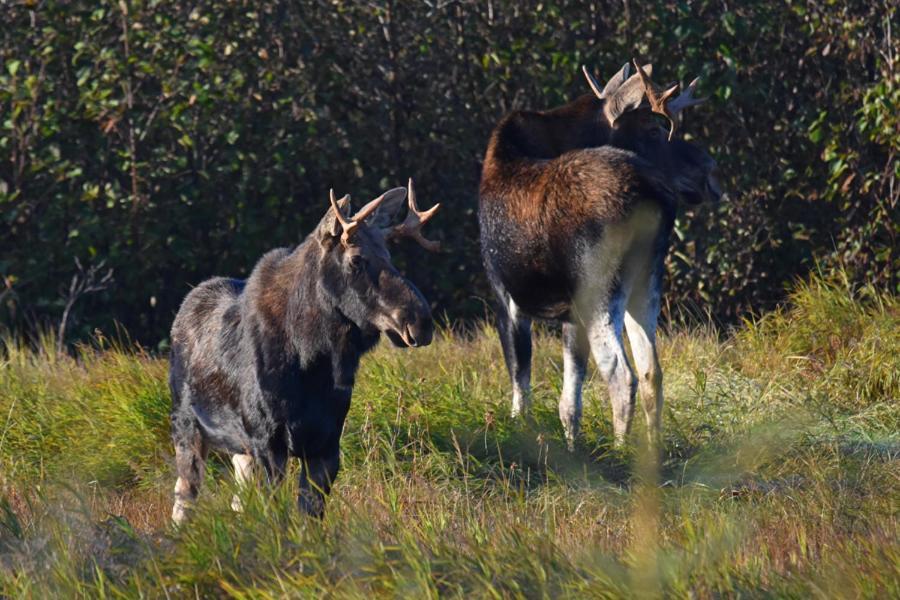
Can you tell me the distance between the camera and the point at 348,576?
185 inches

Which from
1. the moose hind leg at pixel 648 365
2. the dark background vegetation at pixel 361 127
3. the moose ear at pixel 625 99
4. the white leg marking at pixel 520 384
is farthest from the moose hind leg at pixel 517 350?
the dark background vegetation at pixel 361 127

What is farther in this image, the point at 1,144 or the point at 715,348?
the point at 1,144

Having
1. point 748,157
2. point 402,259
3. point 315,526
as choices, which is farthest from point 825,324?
point 315,526

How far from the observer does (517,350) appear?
8320 mm

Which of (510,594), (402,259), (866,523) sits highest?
(510,594)

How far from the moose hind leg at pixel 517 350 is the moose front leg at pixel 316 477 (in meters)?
2.23

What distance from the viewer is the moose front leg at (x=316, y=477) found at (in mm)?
5968

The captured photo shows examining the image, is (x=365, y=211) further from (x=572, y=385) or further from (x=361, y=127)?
(x=361, y=127)

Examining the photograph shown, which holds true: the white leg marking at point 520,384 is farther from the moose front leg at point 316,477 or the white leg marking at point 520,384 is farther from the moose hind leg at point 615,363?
the moose front leg at point 316,477

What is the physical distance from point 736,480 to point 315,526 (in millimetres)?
2635

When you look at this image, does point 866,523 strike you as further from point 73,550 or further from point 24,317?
point 24,317

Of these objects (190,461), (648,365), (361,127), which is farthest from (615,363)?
(361,127)

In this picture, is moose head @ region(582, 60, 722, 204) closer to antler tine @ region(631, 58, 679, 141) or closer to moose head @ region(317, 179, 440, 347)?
antler tine @ region(631, 58, 679, 141)

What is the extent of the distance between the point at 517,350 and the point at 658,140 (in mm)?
1523
